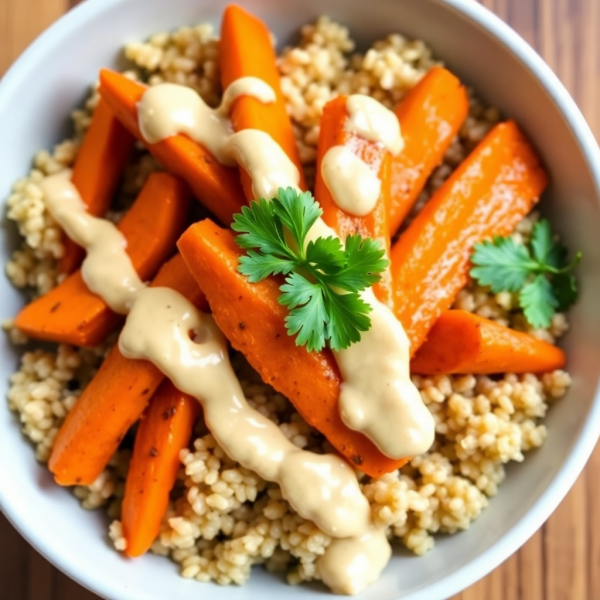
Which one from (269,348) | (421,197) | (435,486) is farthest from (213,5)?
(435,486)

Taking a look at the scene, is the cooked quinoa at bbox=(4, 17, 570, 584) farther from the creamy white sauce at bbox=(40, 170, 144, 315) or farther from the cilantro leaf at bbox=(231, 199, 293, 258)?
the cilantro leaf at bbox=(231, 199, 293, 258)

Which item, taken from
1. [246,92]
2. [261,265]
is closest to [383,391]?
[261,265]

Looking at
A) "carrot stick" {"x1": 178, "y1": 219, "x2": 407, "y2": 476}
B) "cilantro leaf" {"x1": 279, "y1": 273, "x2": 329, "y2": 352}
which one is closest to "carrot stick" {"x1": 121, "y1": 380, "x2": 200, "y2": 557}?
"carrot stick" {"x1": 178, "y1": 219, "x2": 407, "y2": 476}

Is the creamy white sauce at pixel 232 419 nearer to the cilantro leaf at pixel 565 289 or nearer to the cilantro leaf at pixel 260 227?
the cilantro leaf at pixel 260 227

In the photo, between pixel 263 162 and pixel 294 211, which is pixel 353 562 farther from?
pixel 263 162

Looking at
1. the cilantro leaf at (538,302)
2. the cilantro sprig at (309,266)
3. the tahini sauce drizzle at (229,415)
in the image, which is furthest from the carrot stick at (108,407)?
the cilantro leaf at (538,302)

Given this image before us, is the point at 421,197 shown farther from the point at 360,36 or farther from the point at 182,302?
the point at 182,302
